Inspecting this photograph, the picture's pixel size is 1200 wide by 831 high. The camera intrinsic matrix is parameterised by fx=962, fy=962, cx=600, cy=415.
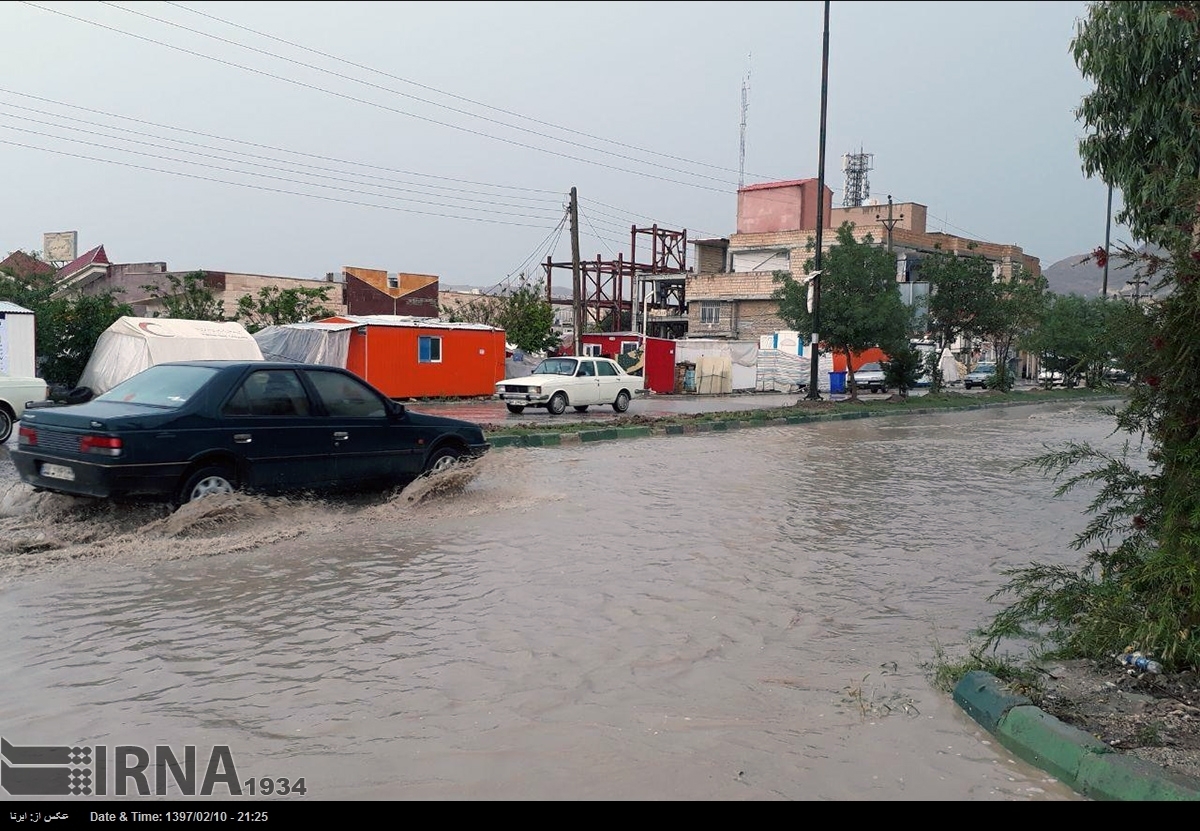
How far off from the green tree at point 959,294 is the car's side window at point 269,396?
33.8m

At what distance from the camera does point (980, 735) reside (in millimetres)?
4461

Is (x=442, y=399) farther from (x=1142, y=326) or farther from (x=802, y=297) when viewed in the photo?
(x=1142, y=326)

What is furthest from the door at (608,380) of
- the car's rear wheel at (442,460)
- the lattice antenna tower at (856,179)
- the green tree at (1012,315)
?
the lattice antenna tower at (856,179)

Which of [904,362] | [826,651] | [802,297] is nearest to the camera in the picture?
[826,651]

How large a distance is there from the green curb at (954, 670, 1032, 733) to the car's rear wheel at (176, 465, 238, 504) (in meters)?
6.28

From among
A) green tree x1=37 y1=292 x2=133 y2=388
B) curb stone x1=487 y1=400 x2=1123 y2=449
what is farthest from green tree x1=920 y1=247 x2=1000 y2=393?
green tree x1=37 y1=292 x2=133 y2=388

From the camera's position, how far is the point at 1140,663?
496 centimetres

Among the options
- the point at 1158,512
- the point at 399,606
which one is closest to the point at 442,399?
the point at 399,606

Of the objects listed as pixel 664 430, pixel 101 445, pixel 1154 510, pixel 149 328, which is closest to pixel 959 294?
pixel 664 430

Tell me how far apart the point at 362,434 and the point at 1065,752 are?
24.1 ft

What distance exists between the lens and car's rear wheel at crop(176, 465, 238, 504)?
8.22m

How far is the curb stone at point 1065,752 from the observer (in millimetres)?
3672

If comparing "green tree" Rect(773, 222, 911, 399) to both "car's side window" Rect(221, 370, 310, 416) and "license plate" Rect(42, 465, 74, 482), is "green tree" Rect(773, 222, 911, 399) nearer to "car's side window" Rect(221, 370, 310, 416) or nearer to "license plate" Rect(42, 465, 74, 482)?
"car's side window" Rect(221, 370, 310, 416)
